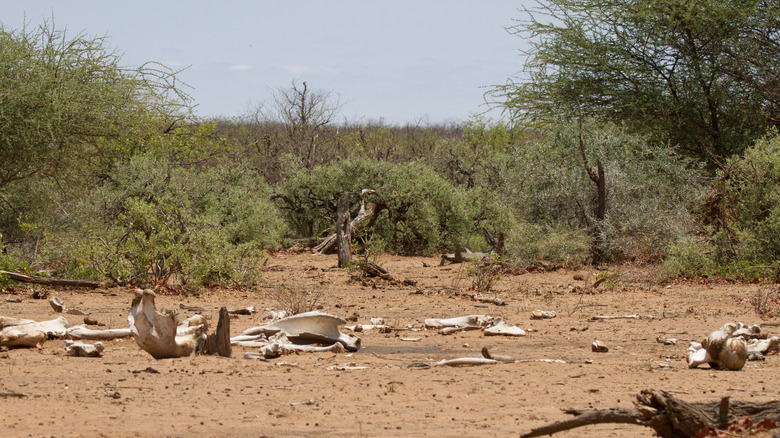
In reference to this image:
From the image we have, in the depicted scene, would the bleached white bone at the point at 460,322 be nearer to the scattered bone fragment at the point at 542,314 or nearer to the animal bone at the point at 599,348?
the scattered bone fragment at the point at 542,314

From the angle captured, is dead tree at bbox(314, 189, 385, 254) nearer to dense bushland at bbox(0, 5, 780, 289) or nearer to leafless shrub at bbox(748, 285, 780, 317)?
dense bushland at bbox(0, 5, 780, 289)

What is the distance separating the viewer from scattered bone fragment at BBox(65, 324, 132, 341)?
635 cm

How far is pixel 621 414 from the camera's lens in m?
3.14

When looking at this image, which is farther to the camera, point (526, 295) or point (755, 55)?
point (755, 55)

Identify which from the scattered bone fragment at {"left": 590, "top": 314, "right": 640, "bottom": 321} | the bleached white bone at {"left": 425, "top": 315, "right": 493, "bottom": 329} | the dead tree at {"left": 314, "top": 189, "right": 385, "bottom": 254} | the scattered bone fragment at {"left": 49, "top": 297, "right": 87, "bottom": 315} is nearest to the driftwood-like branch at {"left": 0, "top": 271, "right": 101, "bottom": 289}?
the scattered bone fragment at {"left": 49, "top": 297, "right": 87, "bottom": 315}

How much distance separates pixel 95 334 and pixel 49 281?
119 inches

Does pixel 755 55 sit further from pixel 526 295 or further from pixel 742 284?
pixel 526 295

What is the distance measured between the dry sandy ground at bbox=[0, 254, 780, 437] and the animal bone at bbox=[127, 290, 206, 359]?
0.14 meters

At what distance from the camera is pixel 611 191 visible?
13742 millimetres

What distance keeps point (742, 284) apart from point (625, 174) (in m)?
3.55

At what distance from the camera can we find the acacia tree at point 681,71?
53.3 ft

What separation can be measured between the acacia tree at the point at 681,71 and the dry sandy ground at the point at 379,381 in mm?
8922

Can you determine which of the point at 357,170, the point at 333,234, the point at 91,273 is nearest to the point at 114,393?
the point at 91,273

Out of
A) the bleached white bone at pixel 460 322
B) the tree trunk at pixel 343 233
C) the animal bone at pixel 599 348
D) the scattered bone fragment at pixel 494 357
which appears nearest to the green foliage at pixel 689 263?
the bleached white bone at pixel 460 322
